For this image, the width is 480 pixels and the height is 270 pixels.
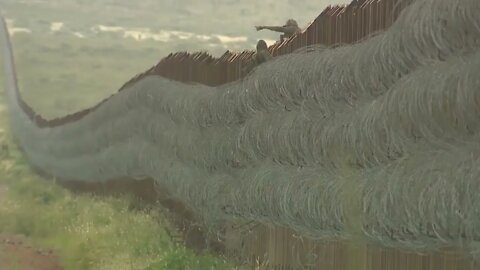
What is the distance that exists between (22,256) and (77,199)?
1.06 feet

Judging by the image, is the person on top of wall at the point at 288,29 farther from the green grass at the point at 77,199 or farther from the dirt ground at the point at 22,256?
the dirt ground at the point at 22,256

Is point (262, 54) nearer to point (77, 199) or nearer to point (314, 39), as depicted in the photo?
point (314, 39)

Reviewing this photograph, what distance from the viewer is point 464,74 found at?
0.94 metres

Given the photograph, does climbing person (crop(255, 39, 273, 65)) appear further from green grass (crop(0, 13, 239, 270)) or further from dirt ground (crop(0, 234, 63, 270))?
dirt ground (crop(0, 234, 63, 270))

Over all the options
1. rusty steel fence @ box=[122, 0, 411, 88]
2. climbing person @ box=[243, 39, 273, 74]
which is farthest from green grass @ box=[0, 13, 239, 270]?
climbing person @ box=[243, 39, 273, 74]

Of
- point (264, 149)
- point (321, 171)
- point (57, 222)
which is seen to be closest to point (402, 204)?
point (321, 171)

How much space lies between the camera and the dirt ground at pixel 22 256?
7.39 feet

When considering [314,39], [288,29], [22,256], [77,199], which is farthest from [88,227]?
[314,39]

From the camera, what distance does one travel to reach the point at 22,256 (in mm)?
2305

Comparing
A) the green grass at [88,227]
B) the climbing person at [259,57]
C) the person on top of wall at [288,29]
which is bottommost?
the green grass at [88,227]

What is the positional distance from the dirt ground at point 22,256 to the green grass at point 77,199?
24mm

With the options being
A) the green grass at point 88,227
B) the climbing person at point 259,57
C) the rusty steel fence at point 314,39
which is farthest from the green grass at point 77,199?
the climbing person at point 259,57

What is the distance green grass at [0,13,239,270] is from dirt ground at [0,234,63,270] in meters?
0.02

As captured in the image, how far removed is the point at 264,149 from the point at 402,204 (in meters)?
0.49
